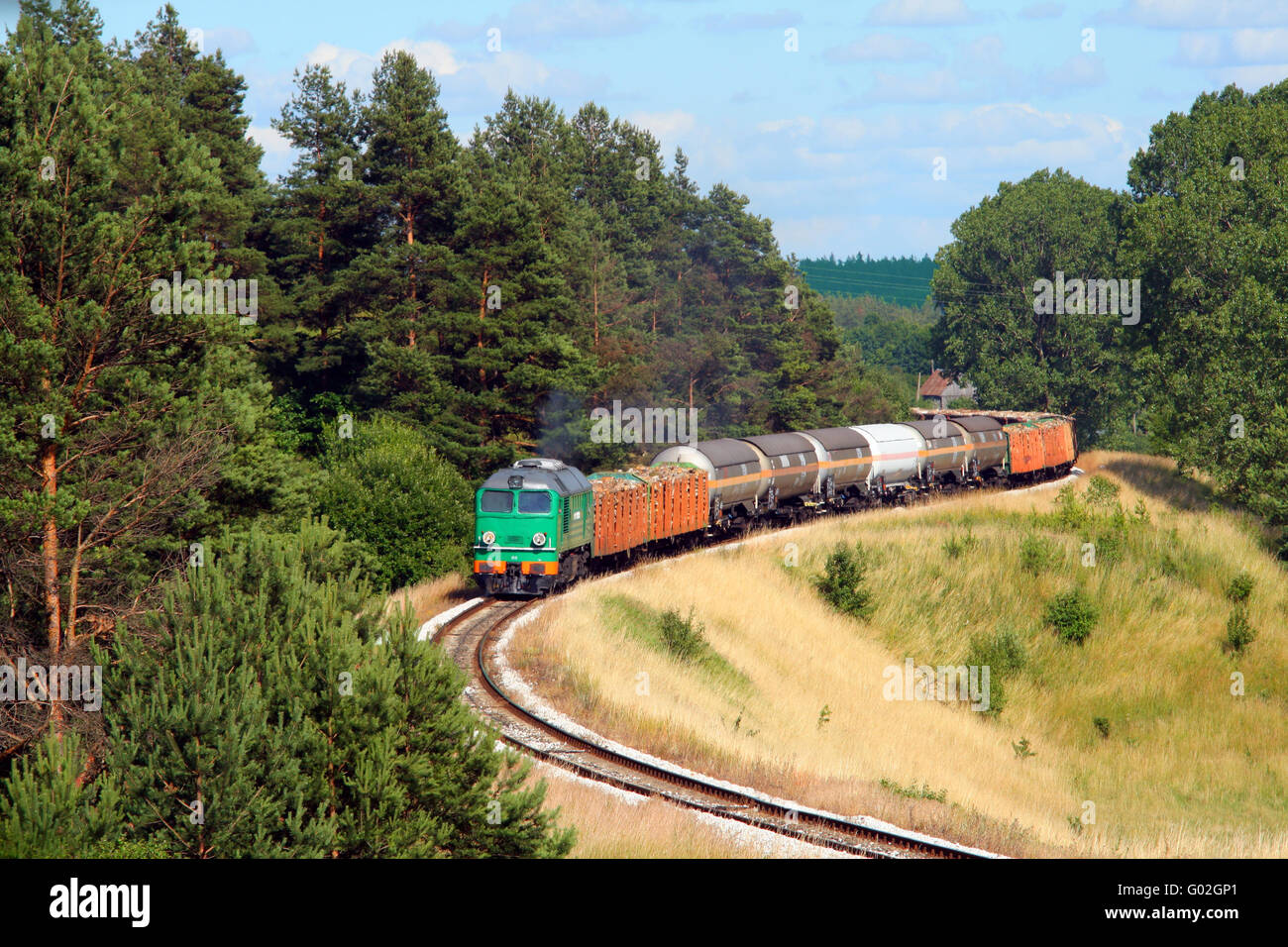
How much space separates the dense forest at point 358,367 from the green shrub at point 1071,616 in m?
13.0

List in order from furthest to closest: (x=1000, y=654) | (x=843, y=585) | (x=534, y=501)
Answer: (x=843, y=585) → (x=1000, y=654) → (x=534, y=501)

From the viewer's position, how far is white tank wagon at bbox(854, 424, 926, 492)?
4878cm

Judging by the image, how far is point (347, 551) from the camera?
125ft

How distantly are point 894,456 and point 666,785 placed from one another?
33.9 metres

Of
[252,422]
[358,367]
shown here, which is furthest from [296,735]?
[358,367]

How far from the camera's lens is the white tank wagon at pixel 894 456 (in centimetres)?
4878

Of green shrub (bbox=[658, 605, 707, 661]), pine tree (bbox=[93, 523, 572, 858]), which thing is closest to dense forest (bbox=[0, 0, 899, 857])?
pine tree (bbox=[93, 523, 572, 858])

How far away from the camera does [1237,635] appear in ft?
128

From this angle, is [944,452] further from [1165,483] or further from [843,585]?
[843,585]

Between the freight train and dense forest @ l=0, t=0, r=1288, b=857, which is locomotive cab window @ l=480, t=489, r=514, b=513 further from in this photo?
dense forest @ l=0, t=0, r=1288, b=857

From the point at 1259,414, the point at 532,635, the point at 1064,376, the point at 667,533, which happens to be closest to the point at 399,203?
the point at 667,533

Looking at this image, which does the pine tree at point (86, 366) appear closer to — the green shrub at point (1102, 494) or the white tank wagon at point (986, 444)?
the green shrub at point (1102, 494)

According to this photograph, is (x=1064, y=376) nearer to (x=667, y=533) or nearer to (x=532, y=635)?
(x=667, y=533)

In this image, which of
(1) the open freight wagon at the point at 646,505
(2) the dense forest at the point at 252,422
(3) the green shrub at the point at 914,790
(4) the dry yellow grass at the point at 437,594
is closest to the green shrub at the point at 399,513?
(2) the dense forest at the point at 252,422
